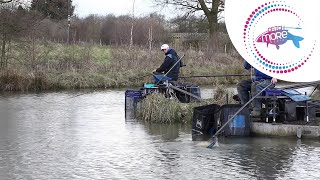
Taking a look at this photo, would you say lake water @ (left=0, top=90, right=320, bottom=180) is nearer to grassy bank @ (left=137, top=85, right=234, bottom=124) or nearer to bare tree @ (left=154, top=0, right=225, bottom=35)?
grassy bank @ (left=137, top=85, right=234, bottom=124)

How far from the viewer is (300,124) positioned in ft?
37.1

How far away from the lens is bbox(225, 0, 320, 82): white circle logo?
10.6 meters

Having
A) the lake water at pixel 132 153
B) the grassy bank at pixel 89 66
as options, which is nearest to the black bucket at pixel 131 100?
the lake water at pixel 132 153

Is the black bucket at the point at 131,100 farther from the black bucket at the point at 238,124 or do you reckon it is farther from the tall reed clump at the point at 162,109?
the black bucket at the point at 238,124

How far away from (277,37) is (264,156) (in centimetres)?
232

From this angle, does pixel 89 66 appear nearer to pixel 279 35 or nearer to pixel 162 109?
pixel 162 109

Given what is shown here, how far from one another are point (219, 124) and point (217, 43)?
23.5 metres

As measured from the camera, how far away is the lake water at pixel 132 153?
866 centimetres

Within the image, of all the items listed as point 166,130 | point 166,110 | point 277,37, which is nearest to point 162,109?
point 166,110

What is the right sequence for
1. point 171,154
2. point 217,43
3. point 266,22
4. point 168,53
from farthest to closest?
point 217,43
point 168,53
point 266,22
point 171,154

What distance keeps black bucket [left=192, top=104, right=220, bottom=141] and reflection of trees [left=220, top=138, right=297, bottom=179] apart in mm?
755

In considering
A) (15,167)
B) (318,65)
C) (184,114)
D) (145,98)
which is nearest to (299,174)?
(318,65)

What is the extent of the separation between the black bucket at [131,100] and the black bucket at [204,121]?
3.57 m

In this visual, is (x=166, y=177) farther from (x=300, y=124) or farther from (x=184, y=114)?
(x=184, y=114)
